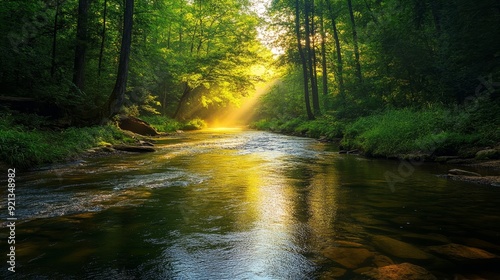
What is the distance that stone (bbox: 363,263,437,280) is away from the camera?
10.0 feet

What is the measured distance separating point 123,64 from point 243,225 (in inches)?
507

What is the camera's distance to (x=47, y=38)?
48.0ft

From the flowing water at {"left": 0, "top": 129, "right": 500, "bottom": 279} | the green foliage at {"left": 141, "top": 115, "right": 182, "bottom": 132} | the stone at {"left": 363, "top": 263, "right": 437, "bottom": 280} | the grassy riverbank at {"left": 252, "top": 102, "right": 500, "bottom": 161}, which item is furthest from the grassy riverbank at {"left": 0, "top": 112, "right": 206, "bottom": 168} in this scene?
the grassy riverbank at {"left": 252, "top": 102, "right": 500, "bottom": 161}

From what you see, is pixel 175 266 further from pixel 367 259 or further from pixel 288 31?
pixel 288 31

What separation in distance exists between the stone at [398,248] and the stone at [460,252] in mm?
207

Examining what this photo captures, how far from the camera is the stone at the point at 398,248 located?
351cm

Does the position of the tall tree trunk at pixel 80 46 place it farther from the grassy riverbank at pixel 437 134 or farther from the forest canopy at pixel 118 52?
the grassy riverbank at pixel 437 134

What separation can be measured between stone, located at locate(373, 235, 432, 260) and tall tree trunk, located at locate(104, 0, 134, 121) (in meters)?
14.1

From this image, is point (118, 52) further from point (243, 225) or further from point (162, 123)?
point (243, 225)

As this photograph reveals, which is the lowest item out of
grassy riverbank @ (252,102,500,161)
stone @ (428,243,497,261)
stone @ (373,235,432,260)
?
stone @ (428,243,497,261)

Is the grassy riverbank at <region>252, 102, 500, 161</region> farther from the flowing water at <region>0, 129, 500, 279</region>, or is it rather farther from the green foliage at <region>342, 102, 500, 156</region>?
the flowing water at <region>0, 129, 500, 279</region>

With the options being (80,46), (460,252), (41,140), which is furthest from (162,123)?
(460,252)

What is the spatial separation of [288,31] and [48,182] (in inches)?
1074

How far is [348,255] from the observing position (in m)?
3.57
